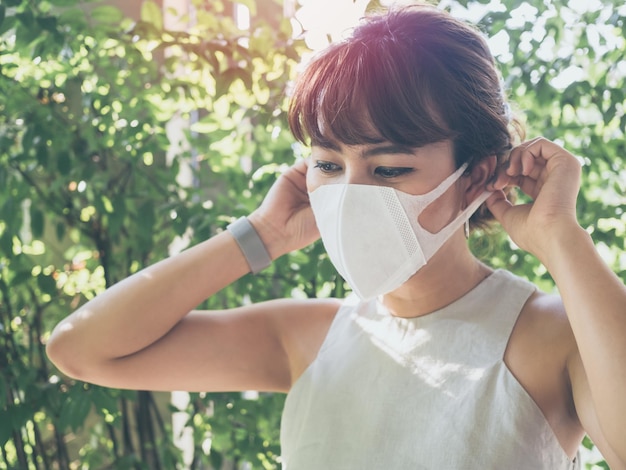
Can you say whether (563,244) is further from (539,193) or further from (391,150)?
(391,150)

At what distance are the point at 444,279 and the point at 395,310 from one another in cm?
11

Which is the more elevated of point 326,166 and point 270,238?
point 326,166

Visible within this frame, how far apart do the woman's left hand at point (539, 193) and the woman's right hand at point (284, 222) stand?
1.14 ft

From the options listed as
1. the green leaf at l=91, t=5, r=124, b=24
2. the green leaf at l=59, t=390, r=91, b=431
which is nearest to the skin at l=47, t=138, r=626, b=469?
the green leaf at l=59, t=390, r=91, b=431

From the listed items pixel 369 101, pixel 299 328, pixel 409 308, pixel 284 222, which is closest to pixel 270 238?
pixel 284 222

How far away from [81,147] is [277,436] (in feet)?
2.70

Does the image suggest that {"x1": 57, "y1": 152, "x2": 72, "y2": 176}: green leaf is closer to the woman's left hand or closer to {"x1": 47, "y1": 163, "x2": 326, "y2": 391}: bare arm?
{"x1": 47, "y1": 163, "x2": 326, "y2": 391}: bare arm

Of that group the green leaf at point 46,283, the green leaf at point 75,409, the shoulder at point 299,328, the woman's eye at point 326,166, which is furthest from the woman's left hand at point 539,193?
the green leaf at point 46,283

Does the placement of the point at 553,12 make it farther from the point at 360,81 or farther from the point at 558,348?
the point at 558,348

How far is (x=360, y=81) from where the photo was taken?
115 cm

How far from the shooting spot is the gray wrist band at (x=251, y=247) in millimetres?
1434

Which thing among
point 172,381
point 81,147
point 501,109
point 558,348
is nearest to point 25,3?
point 81,147

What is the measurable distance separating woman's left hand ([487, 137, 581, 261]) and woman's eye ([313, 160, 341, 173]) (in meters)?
0.26

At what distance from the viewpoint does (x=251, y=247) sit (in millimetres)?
1435
